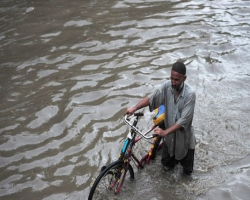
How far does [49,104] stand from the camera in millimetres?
A: 6609

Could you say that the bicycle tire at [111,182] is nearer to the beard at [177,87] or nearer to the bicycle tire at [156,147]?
the bicycle tire at [156,147]

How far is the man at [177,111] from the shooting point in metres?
4.00

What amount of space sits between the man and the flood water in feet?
2.29

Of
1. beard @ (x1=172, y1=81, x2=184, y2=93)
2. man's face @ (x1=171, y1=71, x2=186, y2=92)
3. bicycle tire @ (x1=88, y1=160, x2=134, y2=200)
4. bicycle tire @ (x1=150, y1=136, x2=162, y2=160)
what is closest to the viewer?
man's face @ (x1=171, y1=71, x2=186, y2=92)

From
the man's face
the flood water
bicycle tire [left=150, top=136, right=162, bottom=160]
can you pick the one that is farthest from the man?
the flood water

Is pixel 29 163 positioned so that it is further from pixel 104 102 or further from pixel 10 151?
pixel 104 102

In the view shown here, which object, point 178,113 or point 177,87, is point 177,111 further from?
point 177,87

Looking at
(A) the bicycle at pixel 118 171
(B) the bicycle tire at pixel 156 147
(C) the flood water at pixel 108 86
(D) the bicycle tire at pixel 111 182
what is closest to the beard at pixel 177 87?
Result: (A) the bicycle at pixel 118 171

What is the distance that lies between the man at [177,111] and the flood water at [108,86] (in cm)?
70

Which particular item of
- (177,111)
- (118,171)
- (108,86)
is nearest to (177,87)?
(177,111)

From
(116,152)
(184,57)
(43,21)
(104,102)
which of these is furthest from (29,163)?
(43,21)

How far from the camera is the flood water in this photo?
16.4 feet

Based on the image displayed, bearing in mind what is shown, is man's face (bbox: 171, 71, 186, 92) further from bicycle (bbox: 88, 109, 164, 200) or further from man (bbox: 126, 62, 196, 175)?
bicycle (bbox: 88, 109, 164, 200)

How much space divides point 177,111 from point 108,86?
3.25 meters
